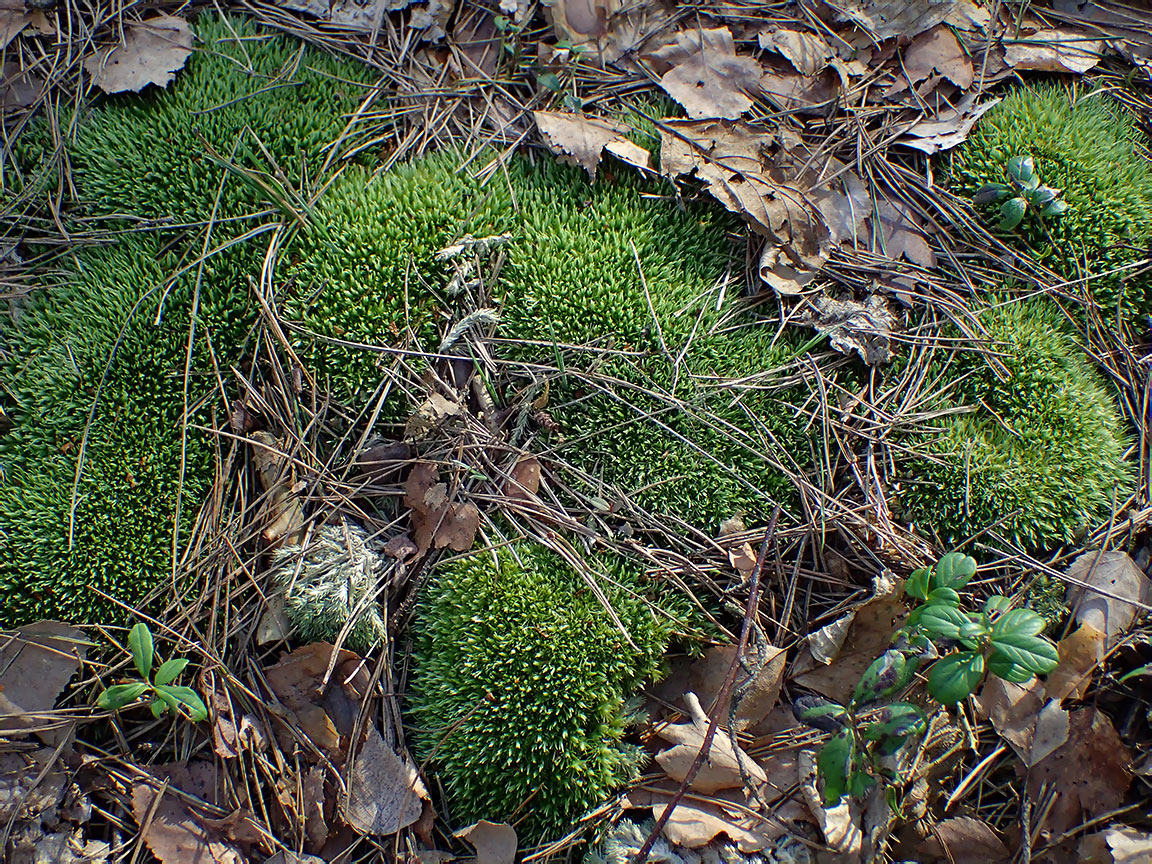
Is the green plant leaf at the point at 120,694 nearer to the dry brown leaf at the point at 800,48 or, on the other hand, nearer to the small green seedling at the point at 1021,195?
the dry brown leaf at the point at 800,48

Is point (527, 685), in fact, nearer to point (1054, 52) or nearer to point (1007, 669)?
point (1007, 669)

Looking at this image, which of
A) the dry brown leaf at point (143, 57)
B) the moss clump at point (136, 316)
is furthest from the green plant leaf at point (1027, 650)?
the dry brown leaf at point (143, 57)

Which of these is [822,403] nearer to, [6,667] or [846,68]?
[846,68]

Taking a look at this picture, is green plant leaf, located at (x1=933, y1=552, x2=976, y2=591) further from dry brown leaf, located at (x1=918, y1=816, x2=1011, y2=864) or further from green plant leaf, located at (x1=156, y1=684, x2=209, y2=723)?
green plant leaf, located at (x1=156, y1=684, x2=209, y2=723)

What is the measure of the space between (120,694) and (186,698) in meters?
0.20

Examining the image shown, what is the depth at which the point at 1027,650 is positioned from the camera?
2035 millimetres

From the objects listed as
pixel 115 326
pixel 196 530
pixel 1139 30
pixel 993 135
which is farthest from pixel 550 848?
pixel 1139 30

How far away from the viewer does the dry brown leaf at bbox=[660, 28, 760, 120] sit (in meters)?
3.07

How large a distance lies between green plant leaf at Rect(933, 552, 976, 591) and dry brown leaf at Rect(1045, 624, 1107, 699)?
0.66m

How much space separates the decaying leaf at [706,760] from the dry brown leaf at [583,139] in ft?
7.29

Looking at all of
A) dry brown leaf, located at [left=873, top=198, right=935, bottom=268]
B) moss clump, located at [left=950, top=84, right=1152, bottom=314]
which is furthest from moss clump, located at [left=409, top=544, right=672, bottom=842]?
moss clump, located at [left=950, top=84, right=1152, bottom=314]

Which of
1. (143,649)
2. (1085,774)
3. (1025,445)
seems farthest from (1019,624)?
(143,649)

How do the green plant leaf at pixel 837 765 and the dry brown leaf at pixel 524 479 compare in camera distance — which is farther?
the dry brown leaf at pixel 524 479

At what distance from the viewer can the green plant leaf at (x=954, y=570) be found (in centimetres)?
220
